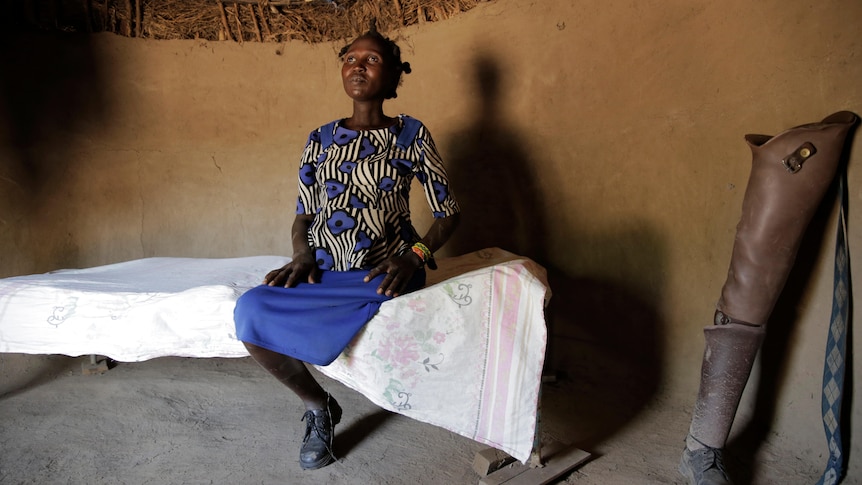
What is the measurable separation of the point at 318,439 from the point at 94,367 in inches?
60.0

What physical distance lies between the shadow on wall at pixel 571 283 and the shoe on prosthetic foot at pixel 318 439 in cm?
83

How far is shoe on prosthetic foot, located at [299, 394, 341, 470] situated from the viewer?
1.80m

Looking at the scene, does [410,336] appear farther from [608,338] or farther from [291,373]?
[608,338]

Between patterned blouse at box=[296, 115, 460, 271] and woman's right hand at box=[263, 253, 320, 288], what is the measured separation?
0.04 metres

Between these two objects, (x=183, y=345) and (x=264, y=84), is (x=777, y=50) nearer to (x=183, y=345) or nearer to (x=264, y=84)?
(x=183, y=345)

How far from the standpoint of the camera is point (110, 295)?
6.28 ft

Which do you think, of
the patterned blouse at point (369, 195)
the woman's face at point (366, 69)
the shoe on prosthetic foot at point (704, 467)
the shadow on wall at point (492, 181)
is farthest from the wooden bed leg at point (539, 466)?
the woman's face at point (366, 69)

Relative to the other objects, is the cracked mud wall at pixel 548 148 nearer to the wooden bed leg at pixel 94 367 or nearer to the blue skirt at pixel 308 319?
the wooden bed leg at pixel 94 367

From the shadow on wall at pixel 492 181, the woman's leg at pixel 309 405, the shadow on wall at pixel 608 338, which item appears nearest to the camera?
the woman's leg at pixel 309 405

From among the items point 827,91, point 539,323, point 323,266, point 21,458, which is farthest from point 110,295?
point 827,91

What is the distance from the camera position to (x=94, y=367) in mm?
2648

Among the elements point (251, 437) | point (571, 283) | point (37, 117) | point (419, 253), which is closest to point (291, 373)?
point (251, 437)

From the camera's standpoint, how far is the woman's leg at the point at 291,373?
171 cm

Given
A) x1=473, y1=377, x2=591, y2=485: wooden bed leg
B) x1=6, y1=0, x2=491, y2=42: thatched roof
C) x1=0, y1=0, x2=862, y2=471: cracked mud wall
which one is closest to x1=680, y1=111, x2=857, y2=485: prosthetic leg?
x1=0, y1=0, x2=862, y2=471: cracked mud wall
